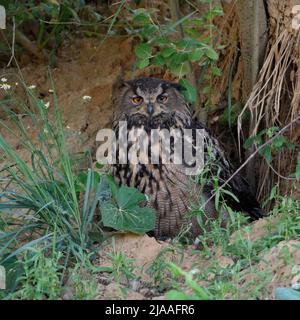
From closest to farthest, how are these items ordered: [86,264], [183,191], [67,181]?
1. [86,264]
2. [67,181]
3. [183,191]

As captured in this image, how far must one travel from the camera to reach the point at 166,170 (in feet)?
16.1

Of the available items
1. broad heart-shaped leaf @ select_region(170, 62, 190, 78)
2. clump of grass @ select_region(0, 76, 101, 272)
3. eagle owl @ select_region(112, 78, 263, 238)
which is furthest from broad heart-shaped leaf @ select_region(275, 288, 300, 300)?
broad heart-shaped leaf @ select_region(170, 62, 190, 78)

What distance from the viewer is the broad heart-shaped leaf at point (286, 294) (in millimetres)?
3109

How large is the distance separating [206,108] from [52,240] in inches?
83.0

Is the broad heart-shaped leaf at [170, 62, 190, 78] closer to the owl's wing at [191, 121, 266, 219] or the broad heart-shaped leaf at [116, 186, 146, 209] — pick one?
the owl's wing at [191, 121, 266, 219]

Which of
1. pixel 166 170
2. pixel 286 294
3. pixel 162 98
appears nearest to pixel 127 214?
pixel 166 170

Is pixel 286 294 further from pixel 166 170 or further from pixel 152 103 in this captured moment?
pixel 152 103

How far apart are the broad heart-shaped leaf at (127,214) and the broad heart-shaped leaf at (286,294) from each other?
51.4 inches

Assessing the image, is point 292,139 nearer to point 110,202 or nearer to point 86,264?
point 110,202

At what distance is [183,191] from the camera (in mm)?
4883

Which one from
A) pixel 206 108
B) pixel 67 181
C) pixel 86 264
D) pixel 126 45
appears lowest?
pixel 86 264

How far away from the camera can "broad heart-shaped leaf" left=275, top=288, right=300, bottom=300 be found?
311 centimetres

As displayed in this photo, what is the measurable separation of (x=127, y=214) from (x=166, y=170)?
2.10ft

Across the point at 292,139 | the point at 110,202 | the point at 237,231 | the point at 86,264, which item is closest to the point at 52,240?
the point at 86,264
